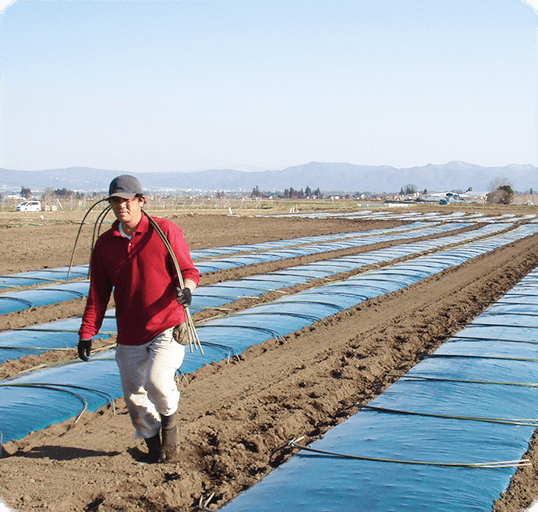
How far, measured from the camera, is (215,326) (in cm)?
765

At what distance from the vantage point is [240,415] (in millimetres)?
5004

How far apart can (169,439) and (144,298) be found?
97 centimetres

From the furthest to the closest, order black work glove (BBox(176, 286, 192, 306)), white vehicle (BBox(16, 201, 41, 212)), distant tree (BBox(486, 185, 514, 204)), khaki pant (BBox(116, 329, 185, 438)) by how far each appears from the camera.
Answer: distant tree (BBox(486, 185, 514, 204)) → white vehicle (BBox(16, 201, 41, 212)) → khaki pant (BBox(116, 329, 185, 438)) → black work glove (BBox(176, 286, 192, 306))

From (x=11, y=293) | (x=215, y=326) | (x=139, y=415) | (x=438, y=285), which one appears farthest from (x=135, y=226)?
(x=438, y=285)

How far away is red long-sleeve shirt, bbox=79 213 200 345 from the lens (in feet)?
12.1

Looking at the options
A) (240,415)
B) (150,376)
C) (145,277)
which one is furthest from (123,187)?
(240,415)

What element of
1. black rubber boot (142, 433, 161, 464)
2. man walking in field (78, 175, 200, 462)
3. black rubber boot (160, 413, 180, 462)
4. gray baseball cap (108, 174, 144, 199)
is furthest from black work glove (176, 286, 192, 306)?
black rubber boot (142, 433, 161, 464)

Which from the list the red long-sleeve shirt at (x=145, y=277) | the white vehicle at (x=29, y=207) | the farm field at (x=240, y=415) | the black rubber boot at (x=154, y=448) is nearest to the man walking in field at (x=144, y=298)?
the red long-sleeve shirt at (x=145, y=277)

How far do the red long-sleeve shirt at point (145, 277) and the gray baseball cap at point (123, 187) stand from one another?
0.71 ft

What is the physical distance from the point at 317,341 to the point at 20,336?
356 cm

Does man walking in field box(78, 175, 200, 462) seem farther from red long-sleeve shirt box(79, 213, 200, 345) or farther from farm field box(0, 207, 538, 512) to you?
farm field box(0, 207, 538, 512)

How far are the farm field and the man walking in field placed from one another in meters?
0.53

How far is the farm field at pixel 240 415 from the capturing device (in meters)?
3.59

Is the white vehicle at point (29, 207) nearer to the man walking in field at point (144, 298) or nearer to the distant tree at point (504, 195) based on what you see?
the man walking in field at point (144, 298)
